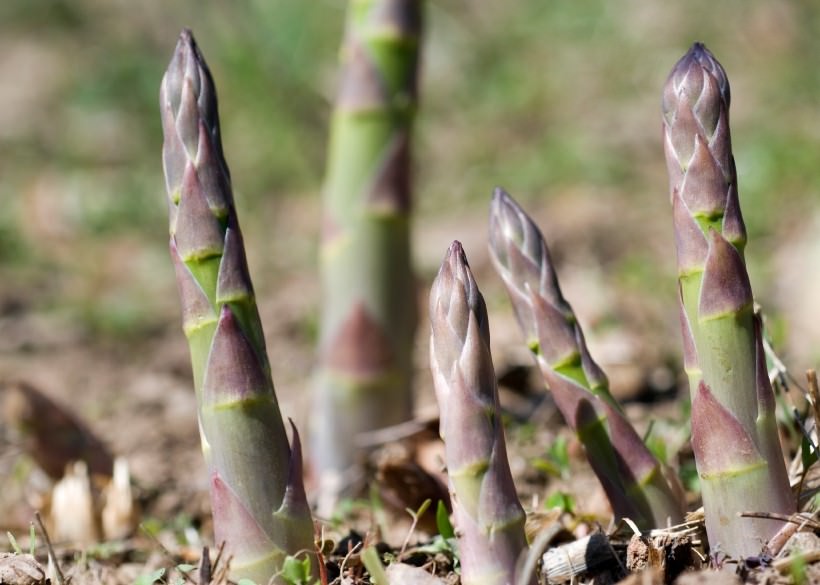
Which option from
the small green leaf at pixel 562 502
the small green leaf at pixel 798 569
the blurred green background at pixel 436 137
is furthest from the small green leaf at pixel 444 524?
the blurred green background at pixel 436 137

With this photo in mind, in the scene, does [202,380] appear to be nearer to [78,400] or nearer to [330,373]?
[330,373]

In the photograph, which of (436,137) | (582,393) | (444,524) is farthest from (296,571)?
(436,137)

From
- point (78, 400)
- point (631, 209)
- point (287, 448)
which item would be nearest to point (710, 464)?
point (287, 448)

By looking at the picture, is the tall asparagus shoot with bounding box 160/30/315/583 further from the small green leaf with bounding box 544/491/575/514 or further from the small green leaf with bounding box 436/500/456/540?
the small green leaf with bounding box 544/491/575/514

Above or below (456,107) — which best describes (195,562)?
below

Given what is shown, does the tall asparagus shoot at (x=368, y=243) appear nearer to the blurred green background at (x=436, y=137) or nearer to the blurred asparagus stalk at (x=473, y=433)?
the blurred asparagus stalk at (x=473, y=433)

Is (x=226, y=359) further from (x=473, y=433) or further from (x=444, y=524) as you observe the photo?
(x=444, y=524)
